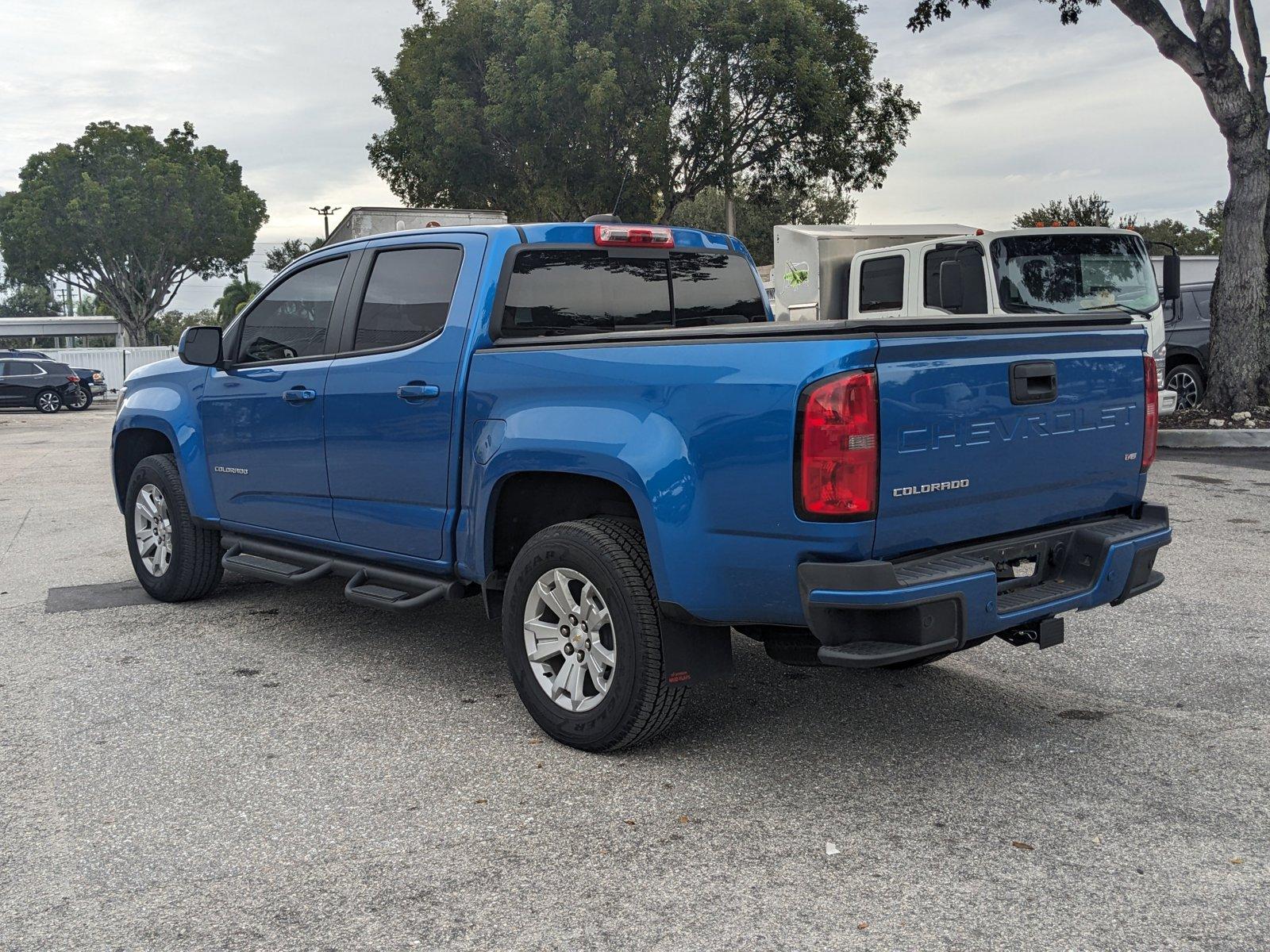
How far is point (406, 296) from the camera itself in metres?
5.12

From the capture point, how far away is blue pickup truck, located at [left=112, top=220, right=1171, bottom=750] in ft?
11.5

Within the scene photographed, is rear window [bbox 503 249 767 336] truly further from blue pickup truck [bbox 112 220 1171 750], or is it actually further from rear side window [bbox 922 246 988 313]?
rear side window [bbox 922 246 988 313]

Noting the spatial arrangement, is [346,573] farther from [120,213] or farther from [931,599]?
[120,213]

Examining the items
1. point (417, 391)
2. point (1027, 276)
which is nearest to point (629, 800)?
point (417, 391)

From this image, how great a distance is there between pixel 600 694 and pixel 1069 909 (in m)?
1.70

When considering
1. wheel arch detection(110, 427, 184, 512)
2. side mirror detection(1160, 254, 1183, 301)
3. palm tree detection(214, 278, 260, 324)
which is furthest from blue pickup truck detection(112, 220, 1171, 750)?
palm tree detection(214, 278, 260, 324)

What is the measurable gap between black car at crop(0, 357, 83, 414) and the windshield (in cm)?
2866

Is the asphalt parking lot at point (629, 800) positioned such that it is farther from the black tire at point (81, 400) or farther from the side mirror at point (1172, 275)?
the black tire at point (81, 400)

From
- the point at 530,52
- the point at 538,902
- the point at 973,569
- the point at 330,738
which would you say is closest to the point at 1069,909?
the point at 973,569

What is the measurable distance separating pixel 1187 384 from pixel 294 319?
14104 millimetres

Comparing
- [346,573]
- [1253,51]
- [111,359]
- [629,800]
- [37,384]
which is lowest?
[629,800]

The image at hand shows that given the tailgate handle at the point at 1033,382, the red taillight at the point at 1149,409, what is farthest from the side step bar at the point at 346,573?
the red taillight at the point at 1149,409

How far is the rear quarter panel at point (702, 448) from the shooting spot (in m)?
3.51

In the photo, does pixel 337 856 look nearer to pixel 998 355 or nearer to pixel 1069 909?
pixel 1069 909
